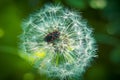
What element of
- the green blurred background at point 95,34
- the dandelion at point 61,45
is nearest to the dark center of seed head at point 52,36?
the dandelion at point 61,45

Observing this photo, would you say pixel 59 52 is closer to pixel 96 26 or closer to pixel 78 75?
pixel 78 75

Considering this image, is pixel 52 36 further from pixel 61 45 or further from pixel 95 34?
pixel 95 34

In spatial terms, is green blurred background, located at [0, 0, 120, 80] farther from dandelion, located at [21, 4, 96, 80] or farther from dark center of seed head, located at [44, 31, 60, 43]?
dark center of seed head, located at [44, 31, 60, 43]

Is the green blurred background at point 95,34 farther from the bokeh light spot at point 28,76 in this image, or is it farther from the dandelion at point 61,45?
the dandelion at point 61,45

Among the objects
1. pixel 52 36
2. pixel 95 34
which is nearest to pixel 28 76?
pixel 95 34

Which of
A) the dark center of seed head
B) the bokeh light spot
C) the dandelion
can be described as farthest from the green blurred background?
the dark center of seed head

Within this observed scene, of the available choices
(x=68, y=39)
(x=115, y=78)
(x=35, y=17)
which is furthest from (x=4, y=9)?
(x=68, y=39)
